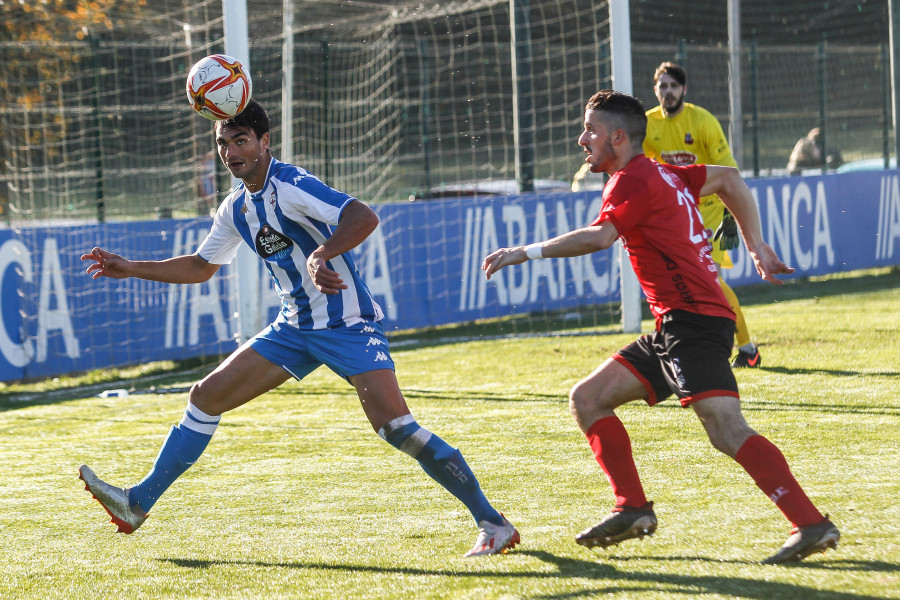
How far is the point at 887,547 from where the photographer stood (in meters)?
4.36

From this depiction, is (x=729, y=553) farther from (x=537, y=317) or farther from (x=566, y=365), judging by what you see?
(x=537, y=317)

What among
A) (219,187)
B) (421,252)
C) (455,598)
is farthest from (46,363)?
(455,598)

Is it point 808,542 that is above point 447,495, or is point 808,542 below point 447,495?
above

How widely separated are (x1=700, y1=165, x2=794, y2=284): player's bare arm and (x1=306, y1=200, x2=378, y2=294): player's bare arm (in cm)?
137

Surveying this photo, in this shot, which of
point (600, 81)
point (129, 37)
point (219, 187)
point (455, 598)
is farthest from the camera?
point (129, 37)

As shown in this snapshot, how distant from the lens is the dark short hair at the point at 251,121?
4.89m

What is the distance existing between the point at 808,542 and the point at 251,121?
2.74m

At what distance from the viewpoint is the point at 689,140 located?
8641mm

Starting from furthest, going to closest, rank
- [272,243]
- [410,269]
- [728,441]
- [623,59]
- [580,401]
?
[410,269], [623,59], [272,243], [580,401], [728,441]

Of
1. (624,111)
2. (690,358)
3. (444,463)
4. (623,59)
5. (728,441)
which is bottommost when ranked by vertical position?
(444,463)

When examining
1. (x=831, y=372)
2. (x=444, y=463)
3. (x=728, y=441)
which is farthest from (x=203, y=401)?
(x=831, y=372)

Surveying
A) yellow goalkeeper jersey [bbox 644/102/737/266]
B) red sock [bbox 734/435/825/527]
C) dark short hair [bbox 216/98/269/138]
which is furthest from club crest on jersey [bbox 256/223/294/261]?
yellow goalkeeper jersey [bbox 644/102/737/266]

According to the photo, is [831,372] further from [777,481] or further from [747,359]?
[777,481]

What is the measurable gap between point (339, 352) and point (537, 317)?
892 centimetres
